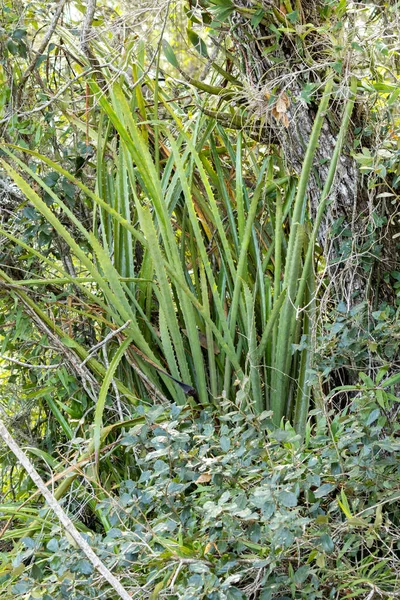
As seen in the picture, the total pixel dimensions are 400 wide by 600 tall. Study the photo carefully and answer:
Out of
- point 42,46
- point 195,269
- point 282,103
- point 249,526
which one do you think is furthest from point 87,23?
point 249,526

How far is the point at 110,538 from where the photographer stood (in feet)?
4.11

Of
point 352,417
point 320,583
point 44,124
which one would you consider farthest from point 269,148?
point 320,583

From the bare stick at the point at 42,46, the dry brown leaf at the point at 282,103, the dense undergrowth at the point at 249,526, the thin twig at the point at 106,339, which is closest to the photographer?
the dense undergrowth at the point at 249,526

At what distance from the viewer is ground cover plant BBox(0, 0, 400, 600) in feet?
4.01

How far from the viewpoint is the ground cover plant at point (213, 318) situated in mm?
1224

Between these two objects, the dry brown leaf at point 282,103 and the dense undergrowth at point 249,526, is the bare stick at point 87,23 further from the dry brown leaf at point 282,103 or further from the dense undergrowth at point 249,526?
the dense undergrowth at point 249,526

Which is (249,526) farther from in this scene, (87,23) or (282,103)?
(87,23)

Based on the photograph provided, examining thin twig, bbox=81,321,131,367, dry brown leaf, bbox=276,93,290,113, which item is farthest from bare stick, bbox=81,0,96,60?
thin twig, bbox=81,321,131,367

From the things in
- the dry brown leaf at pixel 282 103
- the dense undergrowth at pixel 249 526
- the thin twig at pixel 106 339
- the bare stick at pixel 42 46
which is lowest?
the dense undergrowth at pixel 249 526

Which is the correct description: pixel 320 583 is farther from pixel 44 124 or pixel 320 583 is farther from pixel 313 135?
pixel 44 124

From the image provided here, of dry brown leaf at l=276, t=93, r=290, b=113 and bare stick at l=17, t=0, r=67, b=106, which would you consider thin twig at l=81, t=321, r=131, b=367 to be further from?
bare stick at l=17, t=0, r=67, b=106

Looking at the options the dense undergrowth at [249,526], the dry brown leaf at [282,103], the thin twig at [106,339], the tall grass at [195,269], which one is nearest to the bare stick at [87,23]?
the tall grass at [195,269]

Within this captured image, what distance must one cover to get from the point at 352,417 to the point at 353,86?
74 cm

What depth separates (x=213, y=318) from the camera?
1.84 m
